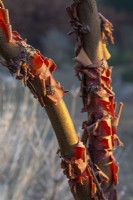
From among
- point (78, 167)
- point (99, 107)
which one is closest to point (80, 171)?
point (78, 167)

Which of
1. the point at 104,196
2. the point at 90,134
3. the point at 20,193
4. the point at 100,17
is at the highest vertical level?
the point at 100,17

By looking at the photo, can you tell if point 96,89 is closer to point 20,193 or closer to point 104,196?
point 104,196

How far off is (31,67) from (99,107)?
0.19 meters

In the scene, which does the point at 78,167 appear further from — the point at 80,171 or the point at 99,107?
the point at 99,107

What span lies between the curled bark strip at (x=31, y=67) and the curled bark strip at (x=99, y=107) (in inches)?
4.2

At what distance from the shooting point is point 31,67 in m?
0.85

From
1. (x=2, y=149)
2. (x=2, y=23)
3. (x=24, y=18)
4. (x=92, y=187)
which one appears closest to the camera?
(x=2, y=23)

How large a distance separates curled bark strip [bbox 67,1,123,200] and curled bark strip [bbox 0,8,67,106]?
0.11m

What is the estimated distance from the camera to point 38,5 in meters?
13.7

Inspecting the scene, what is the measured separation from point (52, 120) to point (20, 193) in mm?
2143

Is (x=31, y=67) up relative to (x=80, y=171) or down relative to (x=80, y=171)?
→ up

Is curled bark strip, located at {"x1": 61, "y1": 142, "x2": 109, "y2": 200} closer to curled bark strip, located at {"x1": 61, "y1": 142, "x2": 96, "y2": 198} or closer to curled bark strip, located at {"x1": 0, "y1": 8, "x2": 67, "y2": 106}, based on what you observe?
curled bark strip, located at {"x1": 61, "y1": 142, "x2": 96, "y2": 198}

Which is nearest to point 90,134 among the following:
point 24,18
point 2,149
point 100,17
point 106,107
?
point 106,107

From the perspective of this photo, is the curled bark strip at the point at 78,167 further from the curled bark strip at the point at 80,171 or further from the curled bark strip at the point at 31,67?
the curled bark strip at the point at 31,67
